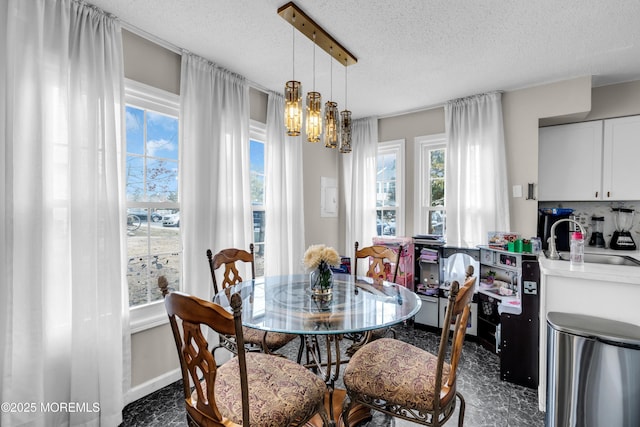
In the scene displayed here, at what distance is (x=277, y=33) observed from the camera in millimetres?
2240

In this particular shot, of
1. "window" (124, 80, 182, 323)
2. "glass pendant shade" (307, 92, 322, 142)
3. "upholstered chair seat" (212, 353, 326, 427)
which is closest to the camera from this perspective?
"upholstered chair seat" (212, 353, 326, 427)

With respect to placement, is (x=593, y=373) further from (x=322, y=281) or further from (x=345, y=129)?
(x=345, y=129)

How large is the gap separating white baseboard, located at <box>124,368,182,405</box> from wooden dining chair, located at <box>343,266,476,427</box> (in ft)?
5.44

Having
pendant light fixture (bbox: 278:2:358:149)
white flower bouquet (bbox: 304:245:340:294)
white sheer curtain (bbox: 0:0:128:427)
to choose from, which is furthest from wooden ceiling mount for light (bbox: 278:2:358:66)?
white flower bouquet (bbox: 304:245:340:294)

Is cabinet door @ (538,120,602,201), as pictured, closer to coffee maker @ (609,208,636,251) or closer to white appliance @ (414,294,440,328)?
coffee maker @ (609,208,636,251)

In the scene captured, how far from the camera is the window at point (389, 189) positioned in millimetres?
4117

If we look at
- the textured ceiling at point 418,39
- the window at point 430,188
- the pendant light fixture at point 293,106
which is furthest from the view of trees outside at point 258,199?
the window at point 430,188

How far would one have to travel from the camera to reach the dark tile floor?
197cm

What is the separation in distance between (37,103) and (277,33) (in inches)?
62.3

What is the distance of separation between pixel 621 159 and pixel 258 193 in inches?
152

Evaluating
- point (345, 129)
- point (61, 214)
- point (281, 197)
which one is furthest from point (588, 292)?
point (61, 214)

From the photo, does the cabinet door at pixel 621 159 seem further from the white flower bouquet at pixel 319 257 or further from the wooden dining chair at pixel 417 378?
the white flower bouquet at pixel 319 257

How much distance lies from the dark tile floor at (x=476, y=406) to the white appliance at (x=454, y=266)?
0.78 meters

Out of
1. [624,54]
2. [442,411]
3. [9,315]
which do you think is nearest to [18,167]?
[9,315]
